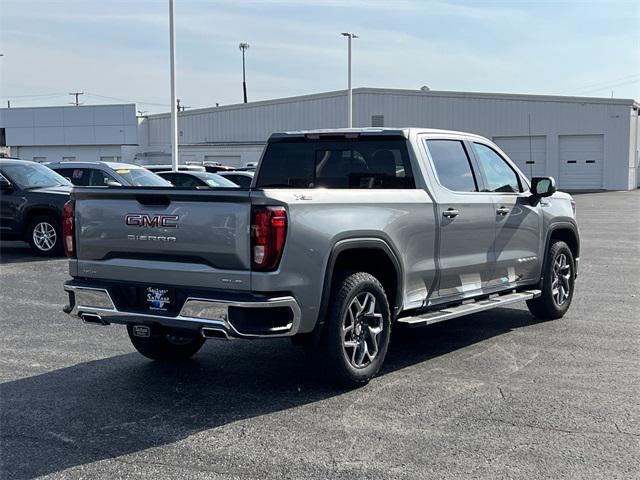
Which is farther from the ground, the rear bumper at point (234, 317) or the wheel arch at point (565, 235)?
the wheel arch at point (565, 235)

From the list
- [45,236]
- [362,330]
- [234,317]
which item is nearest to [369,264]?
[362,330]

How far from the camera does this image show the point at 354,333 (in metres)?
5.96

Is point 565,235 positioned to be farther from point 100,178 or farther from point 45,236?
point 100,178

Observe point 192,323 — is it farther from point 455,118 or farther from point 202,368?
point 455,118

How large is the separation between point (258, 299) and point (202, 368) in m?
1.70

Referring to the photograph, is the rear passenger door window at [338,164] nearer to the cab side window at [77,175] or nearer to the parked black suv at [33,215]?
the parked black suv at [33,215]

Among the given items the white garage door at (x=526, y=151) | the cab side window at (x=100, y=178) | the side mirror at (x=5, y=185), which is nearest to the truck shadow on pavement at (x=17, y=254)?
the side mirror at (x=5, y=185)

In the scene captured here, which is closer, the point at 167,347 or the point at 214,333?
the point at 214,333

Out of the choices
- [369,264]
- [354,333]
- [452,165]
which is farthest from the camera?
[452,165]

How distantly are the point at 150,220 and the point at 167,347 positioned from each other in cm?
162

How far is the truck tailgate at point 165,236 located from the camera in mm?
5254

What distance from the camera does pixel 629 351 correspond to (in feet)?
23.6

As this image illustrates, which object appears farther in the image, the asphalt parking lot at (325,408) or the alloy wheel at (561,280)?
the alloy wheel at (561,280)

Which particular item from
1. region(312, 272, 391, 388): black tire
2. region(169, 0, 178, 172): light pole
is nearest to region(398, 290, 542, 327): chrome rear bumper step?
region(312, 272, 391, 388): black tire
